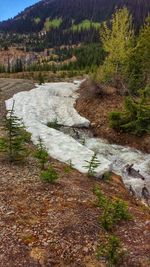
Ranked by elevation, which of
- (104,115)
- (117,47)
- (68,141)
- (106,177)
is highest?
(117,47)

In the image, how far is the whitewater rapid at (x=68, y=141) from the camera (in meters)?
17.3

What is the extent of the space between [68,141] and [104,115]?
7.11 meters

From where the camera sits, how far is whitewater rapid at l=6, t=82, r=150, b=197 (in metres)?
17.3

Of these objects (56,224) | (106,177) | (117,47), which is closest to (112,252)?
(56,224)

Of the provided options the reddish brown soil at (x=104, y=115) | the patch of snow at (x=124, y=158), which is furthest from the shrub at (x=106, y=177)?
the reddish brown soil at (x=104, y=115)

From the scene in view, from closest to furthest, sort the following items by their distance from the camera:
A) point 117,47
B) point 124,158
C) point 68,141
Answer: point 68,141
point 124,158
point 117,47

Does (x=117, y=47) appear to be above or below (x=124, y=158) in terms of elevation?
above

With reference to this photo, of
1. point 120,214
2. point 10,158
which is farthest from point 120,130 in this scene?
point 120,214

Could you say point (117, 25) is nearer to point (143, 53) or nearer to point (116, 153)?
point (143, 53)

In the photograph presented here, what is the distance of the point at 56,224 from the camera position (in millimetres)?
10258

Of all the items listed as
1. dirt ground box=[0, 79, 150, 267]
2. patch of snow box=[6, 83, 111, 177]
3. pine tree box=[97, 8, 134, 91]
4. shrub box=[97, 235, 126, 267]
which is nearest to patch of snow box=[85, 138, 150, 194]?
patch of snow box=[6, 83, 111, 177]

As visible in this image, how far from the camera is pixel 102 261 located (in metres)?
8.84

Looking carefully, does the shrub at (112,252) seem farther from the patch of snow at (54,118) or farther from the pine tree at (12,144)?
the patch of snow at (54,118)

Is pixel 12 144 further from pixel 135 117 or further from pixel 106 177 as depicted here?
pixel 135 117
